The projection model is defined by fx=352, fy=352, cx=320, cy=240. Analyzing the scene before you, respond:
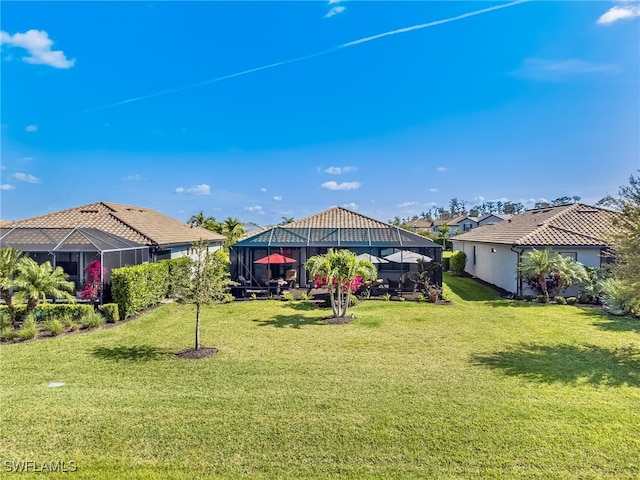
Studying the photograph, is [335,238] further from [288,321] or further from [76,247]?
[76,247]

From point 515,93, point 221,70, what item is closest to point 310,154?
point 221,70

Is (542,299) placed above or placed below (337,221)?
below

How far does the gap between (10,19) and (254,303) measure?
13.4 meters

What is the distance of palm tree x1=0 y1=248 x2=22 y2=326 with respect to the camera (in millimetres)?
12000

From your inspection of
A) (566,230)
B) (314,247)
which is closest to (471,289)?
(566,230)

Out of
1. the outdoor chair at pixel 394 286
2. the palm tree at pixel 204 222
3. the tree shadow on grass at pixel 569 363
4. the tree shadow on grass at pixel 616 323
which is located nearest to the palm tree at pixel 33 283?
the tree shadow on grass at pixel 569 363

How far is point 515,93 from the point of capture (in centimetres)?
1817

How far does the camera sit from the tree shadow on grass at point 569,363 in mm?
8141

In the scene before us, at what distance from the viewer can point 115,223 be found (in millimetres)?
21562

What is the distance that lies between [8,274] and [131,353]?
240 inches

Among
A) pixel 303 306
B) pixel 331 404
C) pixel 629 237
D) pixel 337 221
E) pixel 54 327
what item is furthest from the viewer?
pixel 337 221

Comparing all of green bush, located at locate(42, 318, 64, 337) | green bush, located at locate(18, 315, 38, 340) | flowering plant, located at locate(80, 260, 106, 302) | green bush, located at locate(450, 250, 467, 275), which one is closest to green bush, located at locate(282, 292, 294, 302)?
flowering plant, located at locate(80, 260, 106, 302)

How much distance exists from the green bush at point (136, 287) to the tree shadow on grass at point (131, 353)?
3893 mm

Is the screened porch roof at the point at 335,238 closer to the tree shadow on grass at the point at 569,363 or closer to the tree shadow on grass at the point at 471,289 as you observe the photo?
the tree shadow on grass at the point at 471,289
